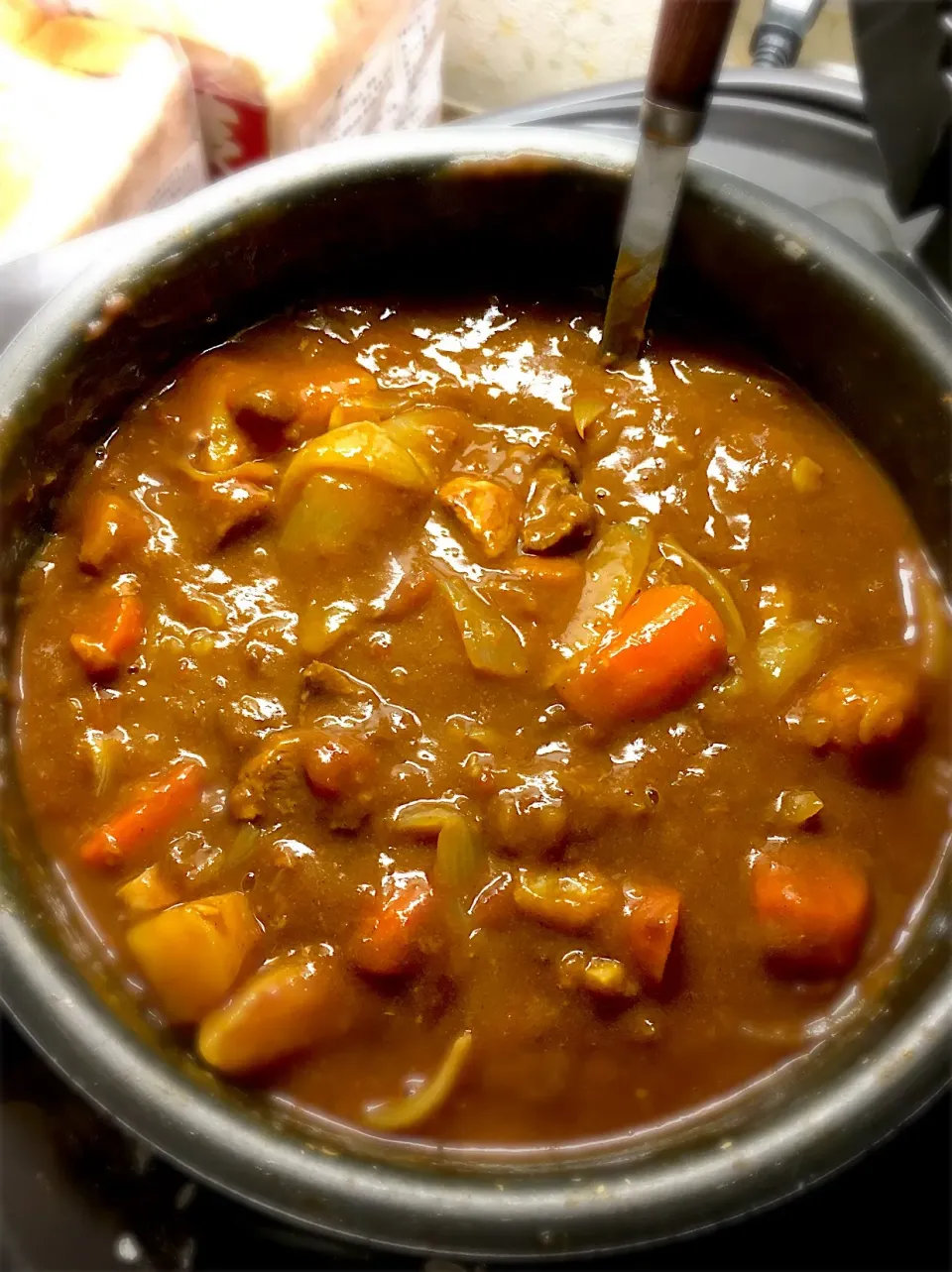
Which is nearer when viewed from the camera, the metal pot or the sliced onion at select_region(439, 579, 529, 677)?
the metal pot

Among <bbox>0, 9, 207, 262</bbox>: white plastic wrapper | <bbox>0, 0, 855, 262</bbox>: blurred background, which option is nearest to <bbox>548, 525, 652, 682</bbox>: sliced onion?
<bbox>0, 0, 855, 262</bbox>: blurred background

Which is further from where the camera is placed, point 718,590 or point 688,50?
point 718,590

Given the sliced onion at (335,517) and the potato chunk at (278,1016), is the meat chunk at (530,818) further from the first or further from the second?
the sliced onion at (335,517)

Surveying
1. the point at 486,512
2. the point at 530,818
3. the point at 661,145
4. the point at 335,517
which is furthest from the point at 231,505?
the point at 661,145

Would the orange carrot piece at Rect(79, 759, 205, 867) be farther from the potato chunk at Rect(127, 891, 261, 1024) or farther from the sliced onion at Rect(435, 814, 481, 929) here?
the sliced onion at Rect(435, 814, 481, 929)

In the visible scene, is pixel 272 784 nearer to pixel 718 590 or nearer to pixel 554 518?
pixel 554 518

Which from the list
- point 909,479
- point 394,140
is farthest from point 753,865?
point 394,140
